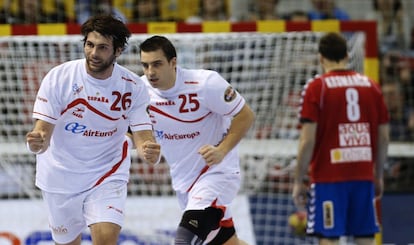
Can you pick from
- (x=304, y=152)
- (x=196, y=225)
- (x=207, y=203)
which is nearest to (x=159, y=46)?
(x=207, y=203)

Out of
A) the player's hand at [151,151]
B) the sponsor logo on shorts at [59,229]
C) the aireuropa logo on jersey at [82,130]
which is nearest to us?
the player's hand at [151,151]

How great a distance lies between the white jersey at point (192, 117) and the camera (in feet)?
22.8

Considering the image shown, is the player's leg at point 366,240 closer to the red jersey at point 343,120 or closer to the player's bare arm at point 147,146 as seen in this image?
the red jersey at point 343,120

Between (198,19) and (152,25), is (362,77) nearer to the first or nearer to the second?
(152,25)

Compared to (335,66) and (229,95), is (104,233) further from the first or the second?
(335,66)

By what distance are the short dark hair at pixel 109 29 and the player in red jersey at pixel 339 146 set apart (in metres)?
2.00

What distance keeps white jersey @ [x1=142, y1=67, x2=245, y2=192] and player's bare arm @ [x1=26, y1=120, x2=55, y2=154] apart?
1092 millimetres

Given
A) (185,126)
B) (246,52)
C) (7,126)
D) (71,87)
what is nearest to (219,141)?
(185,126)

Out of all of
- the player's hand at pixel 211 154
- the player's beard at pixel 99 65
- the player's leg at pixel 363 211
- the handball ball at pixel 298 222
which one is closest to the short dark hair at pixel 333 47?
the player's leg at pixel 363 211

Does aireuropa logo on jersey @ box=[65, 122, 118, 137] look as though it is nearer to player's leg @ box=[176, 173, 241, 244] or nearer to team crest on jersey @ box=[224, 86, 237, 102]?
player's leg @ box=[176, 173, 241, 244]

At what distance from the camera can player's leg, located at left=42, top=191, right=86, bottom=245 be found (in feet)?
21.2

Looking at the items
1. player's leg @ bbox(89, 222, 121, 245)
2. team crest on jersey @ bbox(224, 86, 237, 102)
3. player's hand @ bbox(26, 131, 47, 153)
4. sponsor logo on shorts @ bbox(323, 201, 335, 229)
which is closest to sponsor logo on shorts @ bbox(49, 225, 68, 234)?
player's leg @ bbox(89, 222, 121, 245)

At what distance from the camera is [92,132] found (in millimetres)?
6316

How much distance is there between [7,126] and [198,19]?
2843 millimetres
